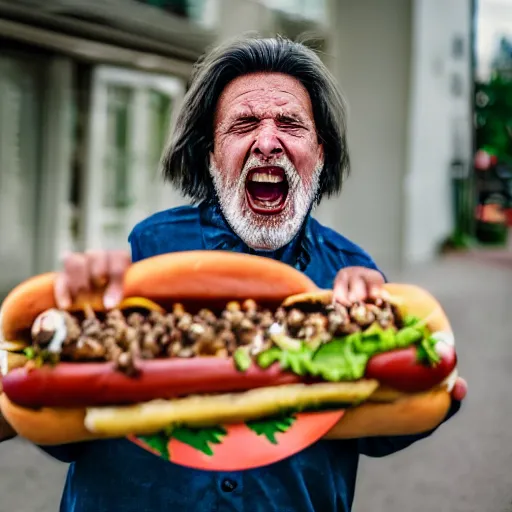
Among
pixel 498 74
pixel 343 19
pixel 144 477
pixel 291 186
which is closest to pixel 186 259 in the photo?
pixel 291 186

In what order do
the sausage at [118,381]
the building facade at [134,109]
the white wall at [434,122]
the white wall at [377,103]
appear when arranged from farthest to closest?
the white wall at [434,122]
the white wall at [377,103]
the building facade at [134,109]
the sausage at [118,381]

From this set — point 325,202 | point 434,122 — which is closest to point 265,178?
point 325,202

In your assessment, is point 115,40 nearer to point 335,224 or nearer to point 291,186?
point 335,224

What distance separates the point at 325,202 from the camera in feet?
16.5

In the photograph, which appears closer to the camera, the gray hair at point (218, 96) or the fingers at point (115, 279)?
the fingers at point (115, 279)

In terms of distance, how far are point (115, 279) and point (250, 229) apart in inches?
14.1

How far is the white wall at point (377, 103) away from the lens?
9.66 meters

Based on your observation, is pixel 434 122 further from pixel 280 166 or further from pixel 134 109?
pixel 280 166

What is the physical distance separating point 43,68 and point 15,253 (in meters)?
1.85

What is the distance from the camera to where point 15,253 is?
6.93m

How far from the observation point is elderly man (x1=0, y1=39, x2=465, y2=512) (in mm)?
1527

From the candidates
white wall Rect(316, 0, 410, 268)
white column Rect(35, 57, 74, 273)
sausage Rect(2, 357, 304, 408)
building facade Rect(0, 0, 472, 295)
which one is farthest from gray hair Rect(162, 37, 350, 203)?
white wall Rect(316, 0, 410, 268)

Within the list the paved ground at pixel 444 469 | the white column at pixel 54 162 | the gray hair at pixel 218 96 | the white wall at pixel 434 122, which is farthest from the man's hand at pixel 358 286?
the white wall at pixel 434 122

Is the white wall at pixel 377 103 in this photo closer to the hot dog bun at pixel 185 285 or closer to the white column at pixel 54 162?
the white column at pixel 54 162
